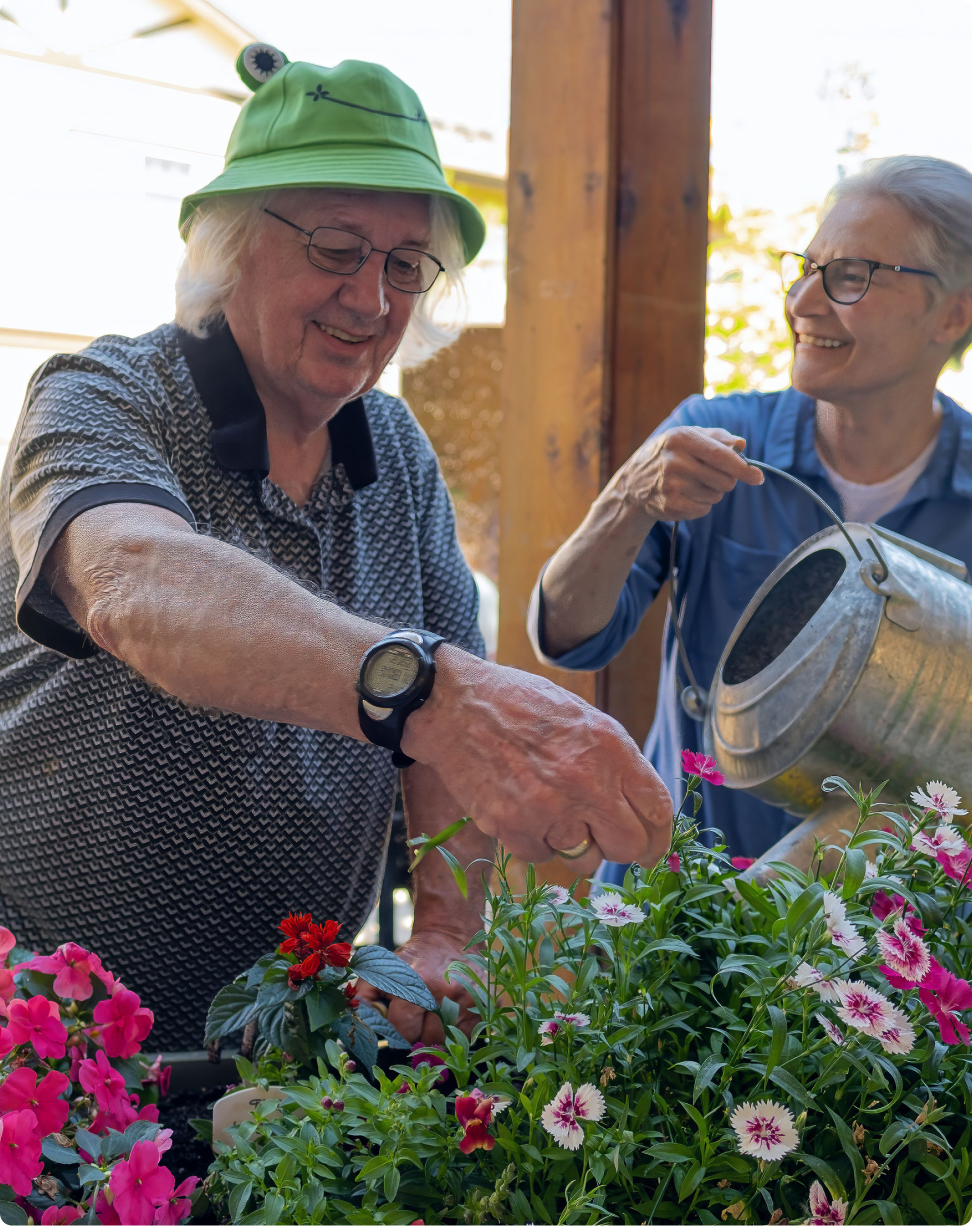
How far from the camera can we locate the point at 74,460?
1.04 meters

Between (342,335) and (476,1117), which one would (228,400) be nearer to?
(342,335)

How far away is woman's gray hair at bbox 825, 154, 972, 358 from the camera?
1.46m

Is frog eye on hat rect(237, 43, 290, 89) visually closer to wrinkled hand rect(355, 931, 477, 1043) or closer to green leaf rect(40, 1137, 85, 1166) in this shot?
wrinkled hand rect(355, 931, 477, 1043)

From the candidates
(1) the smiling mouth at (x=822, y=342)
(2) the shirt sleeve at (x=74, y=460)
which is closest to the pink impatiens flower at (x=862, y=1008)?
(2) the shirt sleeve at (x=74, y=460)

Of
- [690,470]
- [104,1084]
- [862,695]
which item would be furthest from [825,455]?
[104,1084]

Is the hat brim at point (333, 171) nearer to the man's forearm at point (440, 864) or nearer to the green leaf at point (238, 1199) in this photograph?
the man's forearm at point (440, 864)

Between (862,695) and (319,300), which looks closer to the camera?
(862,695)

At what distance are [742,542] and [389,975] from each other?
938mm

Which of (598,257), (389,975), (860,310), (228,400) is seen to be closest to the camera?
(389,975)

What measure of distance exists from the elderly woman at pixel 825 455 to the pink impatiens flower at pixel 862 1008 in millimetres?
775

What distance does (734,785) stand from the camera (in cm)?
106

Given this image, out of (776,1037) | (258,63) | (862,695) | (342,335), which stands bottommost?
(776,1037)

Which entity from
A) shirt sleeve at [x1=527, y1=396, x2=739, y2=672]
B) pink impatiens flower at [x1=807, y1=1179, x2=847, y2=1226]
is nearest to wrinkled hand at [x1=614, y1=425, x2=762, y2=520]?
shirt sleeve at [x1=527, y1=396, x2=739, y2=672]

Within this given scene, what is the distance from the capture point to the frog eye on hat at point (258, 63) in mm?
1271
